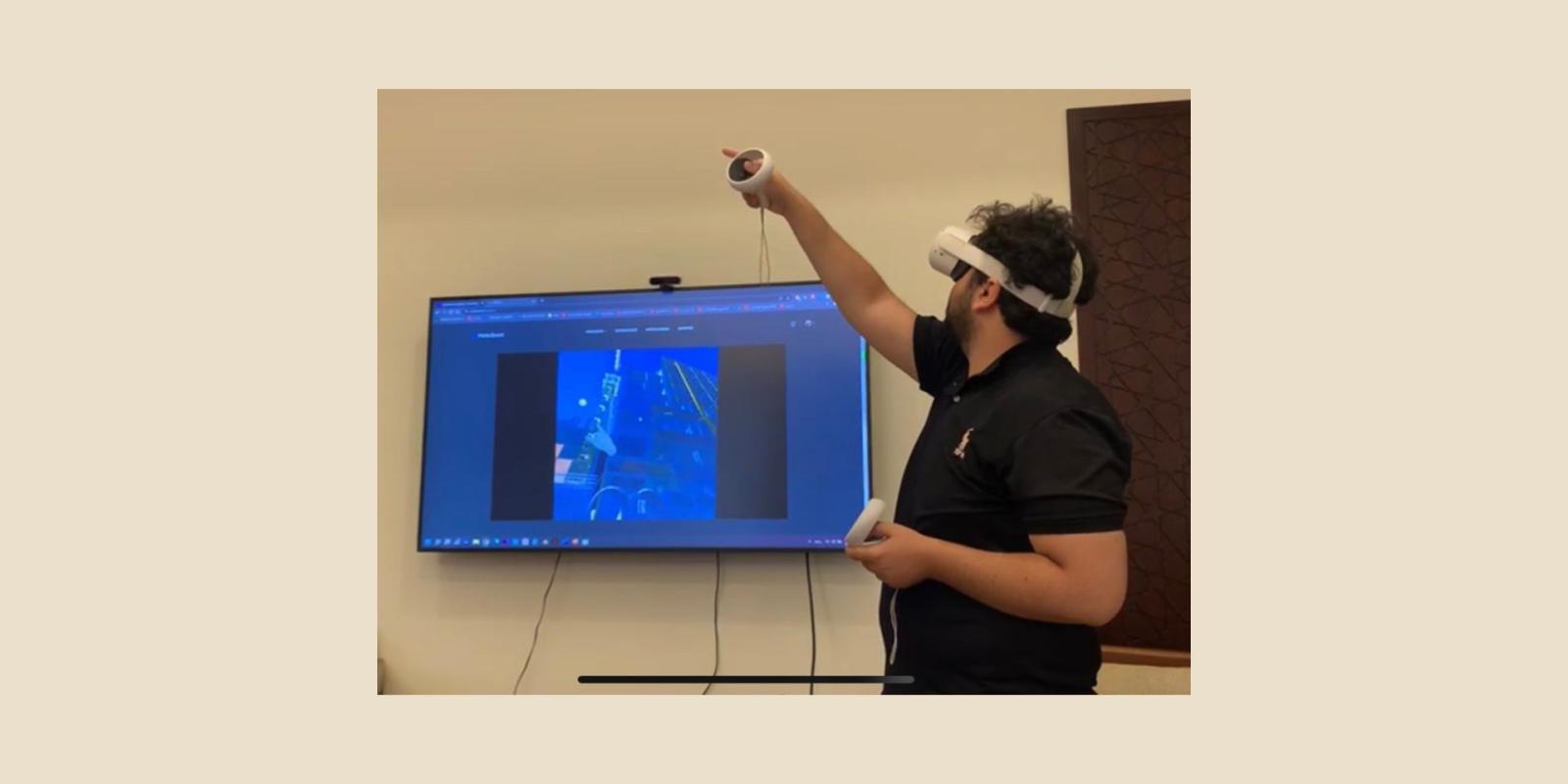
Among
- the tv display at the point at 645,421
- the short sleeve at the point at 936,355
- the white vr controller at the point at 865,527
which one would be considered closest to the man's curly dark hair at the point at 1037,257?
the short sleeve at the point at 936,355

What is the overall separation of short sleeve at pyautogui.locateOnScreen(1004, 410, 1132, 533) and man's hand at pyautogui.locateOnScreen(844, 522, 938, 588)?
158 millimetres

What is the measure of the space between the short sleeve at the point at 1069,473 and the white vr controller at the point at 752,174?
0.74m

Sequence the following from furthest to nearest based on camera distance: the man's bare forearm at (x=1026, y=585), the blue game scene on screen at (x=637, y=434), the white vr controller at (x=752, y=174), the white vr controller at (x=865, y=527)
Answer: the blue game scene on screen at (x=637, y=434) < the white vr controller at (x=752, y=174) < the white vr controller at (x=865, y=527) < the man's bare forearm at (x=1026, y=585)

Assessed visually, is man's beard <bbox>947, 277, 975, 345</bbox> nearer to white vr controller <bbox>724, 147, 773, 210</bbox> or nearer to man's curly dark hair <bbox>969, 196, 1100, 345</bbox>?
man's curly dark hair <bbox>969, 196, 1100, 345</bbox>

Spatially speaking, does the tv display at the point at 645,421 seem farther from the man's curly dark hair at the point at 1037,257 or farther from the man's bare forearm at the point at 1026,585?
the man's bare forearm at the point at 1026,585

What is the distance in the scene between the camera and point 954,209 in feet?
9.00

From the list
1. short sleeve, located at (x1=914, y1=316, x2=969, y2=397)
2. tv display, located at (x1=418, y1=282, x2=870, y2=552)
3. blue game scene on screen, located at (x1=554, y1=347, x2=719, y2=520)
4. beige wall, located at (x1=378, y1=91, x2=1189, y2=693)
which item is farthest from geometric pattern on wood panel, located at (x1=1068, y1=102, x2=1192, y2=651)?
blue game scene on screen, located at (x1=554, y1=347, x2=719, y2=520)

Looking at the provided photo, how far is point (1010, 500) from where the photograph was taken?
1.43 meters

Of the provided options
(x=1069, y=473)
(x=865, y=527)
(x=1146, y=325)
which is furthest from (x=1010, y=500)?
(x=1146, y=325)

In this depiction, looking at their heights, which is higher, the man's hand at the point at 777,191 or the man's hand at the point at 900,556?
the man's hand at the point at 777,191

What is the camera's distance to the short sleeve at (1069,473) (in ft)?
4.31

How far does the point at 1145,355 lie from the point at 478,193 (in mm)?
2118

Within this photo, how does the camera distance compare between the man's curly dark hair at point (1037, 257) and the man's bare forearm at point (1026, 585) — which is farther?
the man's curly dark hair at point (1037, 257)

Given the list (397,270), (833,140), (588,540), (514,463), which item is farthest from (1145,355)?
(397,270)
